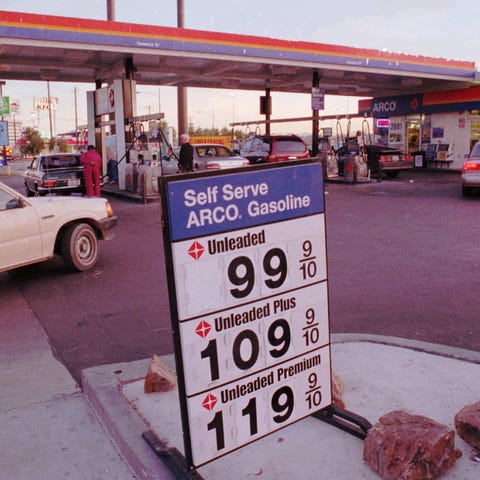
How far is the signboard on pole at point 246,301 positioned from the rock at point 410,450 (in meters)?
0.41

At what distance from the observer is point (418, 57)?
25.9 m

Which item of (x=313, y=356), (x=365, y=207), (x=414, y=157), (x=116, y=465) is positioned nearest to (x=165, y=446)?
(x=116, y=465)

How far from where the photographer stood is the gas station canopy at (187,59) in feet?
55.5

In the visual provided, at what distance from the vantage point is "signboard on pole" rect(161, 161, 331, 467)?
283 centimetres

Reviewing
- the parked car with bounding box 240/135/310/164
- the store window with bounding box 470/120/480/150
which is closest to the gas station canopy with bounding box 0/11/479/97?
the store window with bounding box 470/120/480/150

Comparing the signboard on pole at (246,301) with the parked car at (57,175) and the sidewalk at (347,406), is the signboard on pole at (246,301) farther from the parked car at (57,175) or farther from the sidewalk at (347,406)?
the parked car at (57,175)

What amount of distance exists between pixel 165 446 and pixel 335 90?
33.8m

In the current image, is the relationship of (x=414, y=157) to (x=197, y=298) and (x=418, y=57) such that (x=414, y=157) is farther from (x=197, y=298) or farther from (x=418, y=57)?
(x=197, y=298)

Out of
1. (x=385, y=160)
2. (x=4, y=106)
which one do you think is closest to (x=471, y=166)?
(x=385, y=160)

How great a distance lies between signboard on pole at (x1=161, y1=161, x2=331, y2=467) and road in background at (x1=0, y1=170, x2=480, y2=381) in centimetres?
223

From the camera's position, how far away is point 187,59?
2189 cm

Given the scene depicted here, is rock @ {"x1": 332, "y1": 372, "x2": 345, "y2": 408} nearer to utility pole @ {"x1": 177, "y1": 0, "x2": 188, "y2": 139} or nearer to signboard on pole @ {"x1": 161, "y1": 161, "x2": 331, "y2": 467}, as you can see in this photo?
signboard on pole @ {"x1": 161, "y1": 161, "x2": 331, "y2": 467}

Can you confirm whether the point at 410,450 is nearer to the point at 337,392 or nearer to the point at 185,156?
the point at 337,392

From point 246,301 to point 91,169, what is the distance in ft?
48.7
